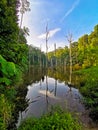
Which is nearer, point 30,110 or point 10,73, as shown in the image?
point 10,73

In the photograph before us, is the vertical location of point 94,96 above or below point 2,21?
below

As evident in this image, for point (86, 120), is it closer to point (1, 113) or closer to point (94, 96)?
point (94, 96)

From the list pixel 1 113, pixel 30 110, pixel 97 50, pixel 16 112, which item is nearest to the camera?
pixel 1 113

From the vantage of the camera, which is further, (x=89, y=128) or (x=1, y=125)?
(x=89, y=128)

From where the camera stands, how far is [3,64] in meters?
2.27

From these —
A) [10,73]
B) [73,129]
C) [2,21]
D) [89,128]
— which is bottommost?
[89,128]

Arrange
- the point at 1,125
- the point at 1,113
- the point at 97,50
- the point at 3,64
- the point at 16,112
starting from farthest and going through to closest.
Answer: the point at 97,50, the point at 16,112, the point at 1,113, the point at 1,125, the point at 3,64

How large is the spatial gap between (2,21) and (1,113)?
12.6 feet

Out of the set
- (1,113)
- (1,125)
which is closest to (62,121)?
(1,125)

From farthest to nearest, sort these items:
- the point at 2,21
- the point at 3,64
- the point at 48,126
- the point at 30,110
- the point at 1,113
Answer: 1. the point at 30,110
2. the point at 2,21
3. the point at 1,113
4. the point at 48,126
5. the point at 3,64

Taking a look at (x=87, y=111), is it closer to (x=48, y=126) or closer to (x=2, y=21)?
(x=48, y=126)

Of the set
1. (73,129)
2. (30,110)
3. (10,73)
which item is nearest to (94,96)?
(30,110)

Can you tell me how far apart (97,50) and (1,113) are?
2139cm

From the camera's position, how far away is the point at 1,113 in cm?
817
